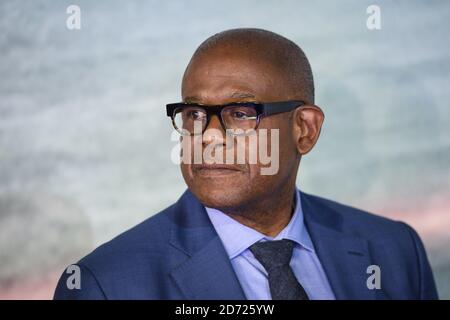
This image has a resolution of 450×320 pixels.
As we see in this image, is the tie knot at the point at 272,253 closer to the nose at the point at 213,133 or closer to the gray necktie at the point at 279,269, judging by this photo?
the gray necktie at the point at 279,269

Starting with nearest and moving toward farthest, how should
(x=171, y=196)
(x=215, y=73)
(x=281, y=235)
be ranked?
(x=215, y=73) < (x=281, y=235) < (x=171, y=196)

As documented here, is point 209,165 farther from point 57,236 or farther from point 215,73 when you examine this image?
point 57,236

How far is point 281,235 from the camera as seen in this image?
112 inches

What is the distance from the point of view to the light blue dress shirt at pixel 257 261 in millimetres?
2715

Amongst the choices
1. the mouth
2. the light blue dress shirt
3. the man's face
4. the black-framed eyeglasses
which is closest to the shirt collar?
the light blue dress shirt

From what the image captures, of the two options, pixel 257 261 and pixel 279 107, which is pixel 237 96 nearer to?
pixel 279 107

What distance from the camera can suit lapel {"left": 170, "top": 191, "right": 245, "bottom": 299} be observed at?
2629 mm

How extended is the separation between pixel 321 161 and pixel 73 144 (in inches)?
37.6

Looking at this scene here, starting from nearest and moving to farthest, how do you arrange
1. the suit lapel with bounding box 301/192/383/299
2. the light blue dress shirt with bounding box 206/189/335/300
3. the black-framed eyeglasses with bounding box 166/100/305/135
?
the black-framed eyeglasses with bounding box 166/100/305/135, the light blue dress shirt with bounding box 206/189/335/300, the suit lapel with bounding box 301/192/383/299

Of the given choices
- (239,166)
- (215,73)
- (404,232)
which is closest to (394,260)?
(404,232)

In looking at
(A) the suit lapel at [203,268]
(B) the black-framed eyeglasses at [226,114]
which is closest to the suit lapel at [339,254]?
(A) the suit lapel at [203,268]

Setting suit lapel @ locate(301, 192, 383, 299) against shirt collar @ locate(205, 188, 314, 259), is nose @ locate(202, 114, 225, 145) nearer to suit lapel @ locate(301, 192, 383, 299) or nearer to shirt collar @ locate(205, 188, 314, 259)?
shirt collar @ locate(205, 188, 314, 259)

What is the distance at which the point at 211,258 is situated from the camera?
2658 millimetres

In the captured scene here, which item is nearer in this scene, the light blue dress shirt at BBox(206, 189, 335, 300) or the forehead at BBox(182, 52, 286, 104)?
the forehead at BBox(182, 52, 286, 104)
